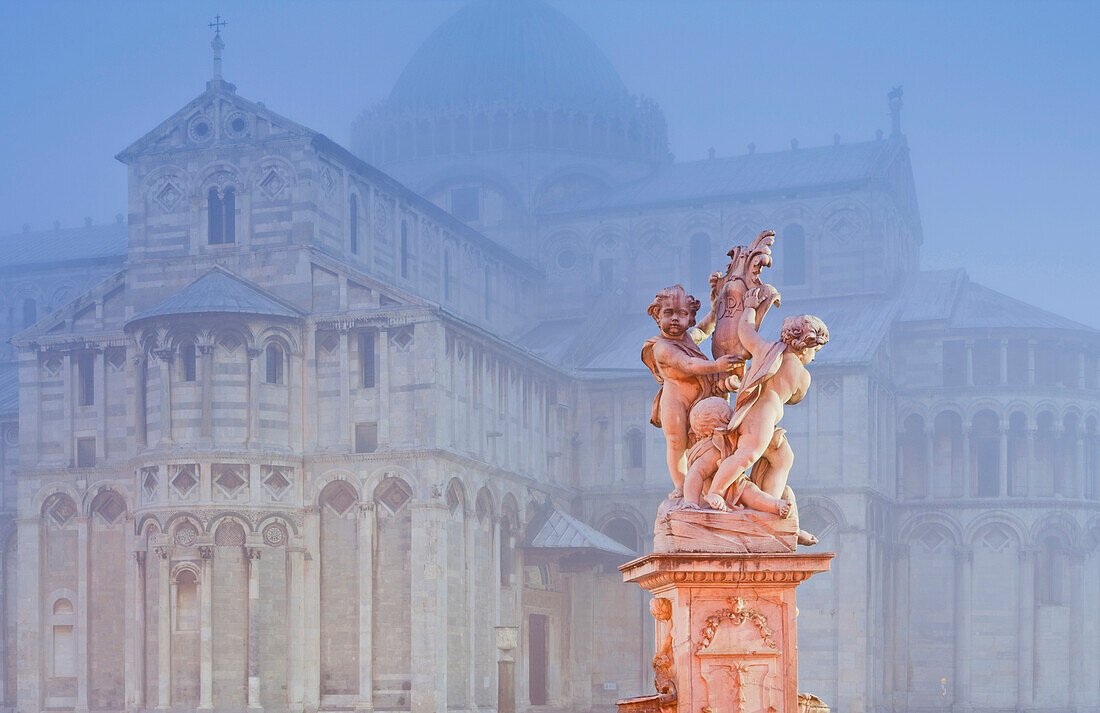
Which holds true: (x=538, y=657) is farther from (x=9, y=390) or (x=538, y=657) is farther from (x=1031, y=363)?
(x=1031, y=363)

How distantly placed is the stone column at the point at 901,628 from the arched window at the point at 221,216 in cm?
2931

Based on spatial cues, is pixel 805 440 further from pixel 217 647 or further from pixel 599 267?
pixel 217 647

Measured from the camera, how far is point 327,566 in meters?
54.7

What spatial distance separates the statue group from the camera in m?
11.6

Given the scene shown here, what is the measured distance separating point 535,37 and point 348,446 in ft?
112

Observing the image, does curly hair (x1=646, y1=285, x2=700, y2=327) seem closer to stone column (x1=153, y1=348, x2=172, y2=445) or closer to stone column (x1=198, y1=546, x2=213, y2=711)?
stone column (x1=198, y1=546, x2=213, y2=711)

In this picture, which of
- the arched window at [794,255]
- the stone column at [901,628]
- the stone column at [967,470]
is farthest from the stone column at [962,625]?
the arched window at [794,255]

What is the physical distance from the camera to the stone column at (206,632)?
171 ft

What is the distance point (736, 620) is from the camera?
37.1 feet

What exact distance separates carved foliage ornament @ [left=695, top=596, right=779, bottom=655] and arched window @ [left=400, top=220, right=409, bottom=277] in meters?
53.2

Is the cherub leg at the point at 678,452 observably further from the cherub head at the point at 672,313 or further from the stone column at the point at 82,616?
the stone column at the point at 82,616

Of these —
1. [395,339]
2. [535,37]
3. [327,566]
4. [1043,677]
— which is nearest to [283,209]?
[395,339]

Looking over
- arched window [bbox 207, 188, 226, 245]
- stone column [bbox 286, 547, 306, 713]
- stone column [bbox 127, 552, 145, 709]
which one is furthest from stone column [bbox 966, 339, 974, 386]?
stone column [bbox 127, 552, 145, 709]

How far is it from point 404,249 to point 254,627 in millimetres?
17077
